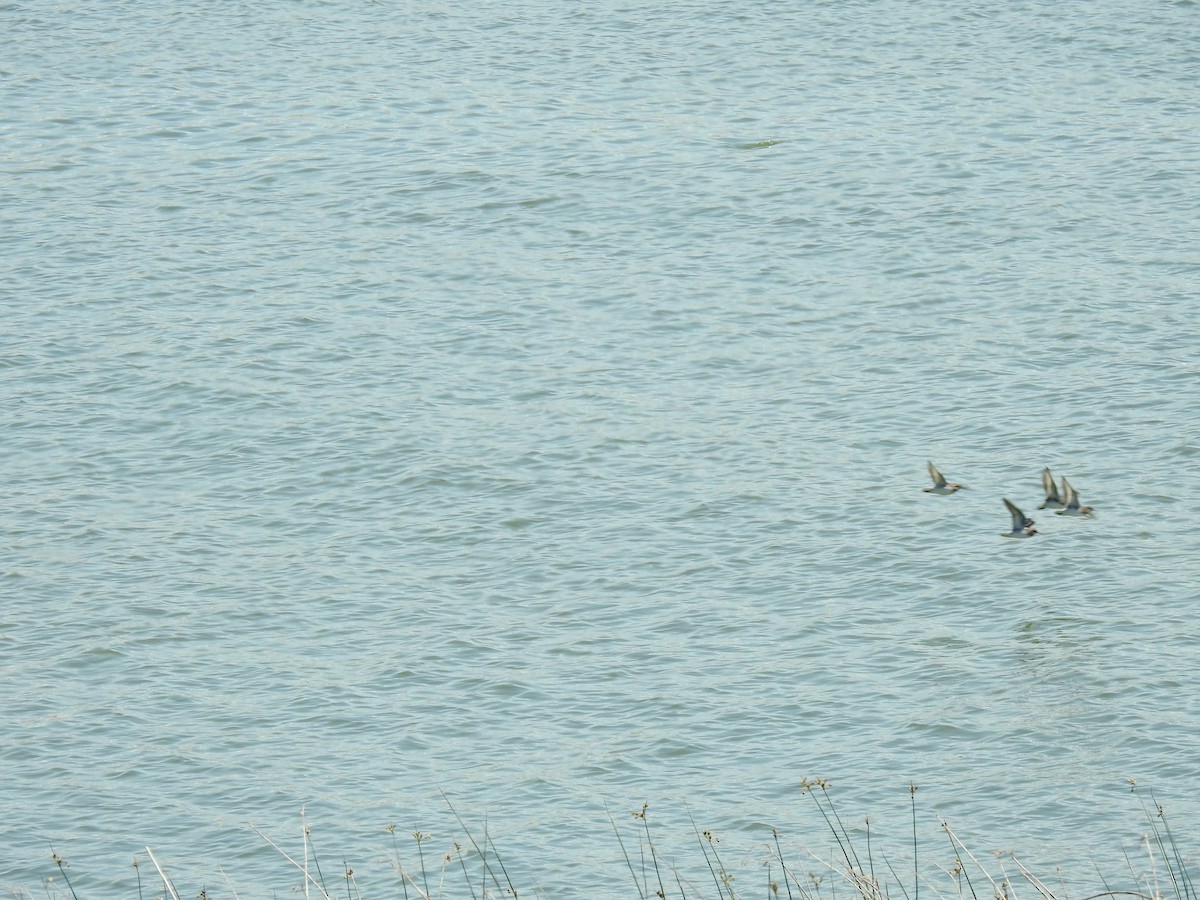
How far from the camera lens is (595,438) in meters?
23.5

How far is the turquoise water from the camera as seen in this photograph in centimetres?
1574

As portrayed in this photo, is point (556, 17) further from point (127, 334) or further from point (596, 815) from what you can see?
point (596, 815)

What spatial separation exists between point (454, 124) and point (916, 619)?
2003 centimetres

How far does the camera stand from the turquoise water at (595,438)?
1574 cm

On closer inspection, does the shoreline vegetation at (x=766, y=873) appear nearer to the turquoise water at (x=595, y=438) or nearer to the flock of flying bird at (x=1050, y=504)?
the turquoise water at (x=595, y=438)

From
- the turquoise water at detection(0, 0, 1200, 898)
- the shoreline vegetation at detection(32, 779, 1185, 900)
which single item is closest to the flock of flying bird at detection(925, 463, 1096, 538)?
the turquoise water at detection(0, 0, 1200, 898)

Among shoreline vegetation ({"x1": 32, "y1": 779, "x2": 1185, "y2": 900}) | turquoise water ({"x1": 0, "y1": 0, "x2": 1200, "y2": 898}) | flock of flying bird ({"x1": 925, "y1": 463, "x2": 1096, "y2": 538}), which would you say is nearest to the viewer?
shoreline vegetation ({"x1": 32, "y1": 779, "x2": 1185, "y2": 900})

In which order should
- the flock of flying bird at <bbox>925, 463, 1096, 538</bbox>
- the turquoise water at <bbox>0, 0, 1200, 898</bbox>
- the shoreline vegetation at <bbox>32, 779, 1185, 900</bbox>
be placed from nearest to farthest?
1. the shoreline vegetation at <bbox>32, 779, 1185, 900</bbox>
2. the turquoise water at <bbox>0, 0, 1200, 898</bbox>
3. the flock of flying bird at <bbox>925, 463, 1096, 538</bbox>

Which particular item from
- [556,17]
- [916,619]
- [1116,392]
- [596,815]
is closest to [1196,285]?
[1116,392]

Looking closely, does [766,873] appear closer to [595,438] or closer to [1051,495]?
[1051,495]

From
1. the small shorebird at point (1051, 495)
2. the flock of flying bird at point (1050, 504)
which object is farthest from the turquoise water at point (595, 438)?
the small shorebird at point (1051, 495)

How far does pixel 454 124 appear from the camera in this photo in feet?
117

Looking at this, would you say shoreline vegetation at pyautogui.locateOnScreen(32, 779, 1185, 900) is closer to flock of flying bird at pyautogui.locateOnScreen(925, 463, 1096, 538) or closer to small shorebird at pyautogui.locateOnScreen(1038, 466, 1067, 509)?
flock of flying bird at pyautogui.locateOnScreen(925, 463, 1096, 538)

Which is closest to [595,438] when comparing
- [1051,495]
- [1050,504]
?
[1050,504]
